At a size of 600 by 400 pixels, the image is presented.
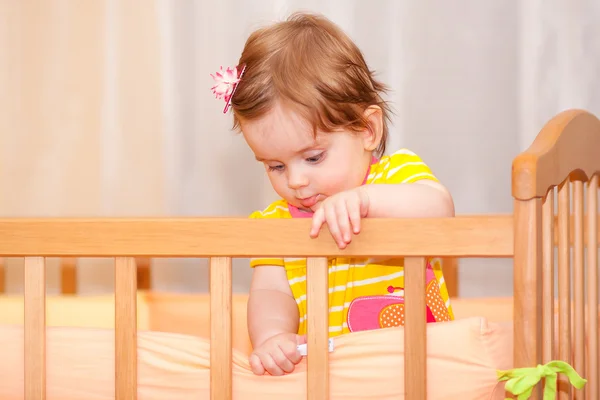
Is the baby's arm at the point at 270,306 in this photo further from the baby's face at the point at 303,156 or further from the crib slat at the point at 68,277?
the crib slat at the point at 68,277

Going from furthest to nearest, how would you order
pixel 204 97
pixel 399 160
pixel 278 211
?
pixel 204 97
pixel 278 211
pixel 399 160

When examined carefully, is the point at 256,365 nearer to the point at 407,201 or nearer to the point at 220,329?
the point at 220,329

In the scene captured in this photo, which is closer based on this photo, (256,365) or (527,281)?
(527,281)

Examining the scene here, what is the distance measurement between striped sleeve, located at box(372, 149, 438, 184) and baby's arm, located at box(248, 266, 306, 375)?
215 mm

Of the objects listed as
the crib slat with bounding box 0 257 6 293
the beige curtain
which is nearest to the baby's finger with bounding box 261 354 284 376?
the beige curtain

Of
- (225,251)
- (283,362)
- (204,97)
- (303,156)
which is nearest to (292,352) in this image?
(283,362)

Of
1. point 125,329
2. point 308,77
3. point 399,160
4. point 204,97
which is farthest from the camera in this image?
point 204,97

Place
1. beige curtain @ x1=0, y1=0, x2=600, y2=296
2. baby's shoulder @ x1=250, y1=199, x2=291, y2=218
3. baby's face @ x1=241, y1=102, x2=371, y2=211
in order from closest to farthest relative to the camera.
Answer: baby's face @ x1=241, y1=102, x2=371, y2=211
baby's shoulder @ x1=250, y1=199, x2=291, y2=218
beige curtain @ x1=0, y1=0, x2=600, y2=296

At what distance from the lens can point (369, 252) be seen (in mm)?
909

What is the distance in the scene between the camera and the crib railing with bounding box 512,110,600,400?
0.86 m

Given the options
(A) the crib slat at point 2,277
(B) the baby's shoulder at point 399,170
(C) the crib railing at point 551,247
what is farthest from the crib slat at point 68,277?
(C) the crib railing at point 551,247

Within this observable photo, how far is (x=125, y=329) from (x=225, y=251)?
6.4 inches

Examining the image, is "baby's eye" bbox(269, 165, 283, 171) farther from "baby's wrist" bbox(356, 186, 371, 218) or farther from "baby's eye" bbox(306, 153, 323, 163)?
"baby's wrist" bbox(356, 186, 371, 218)

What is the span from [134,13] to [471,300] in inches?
38.9
